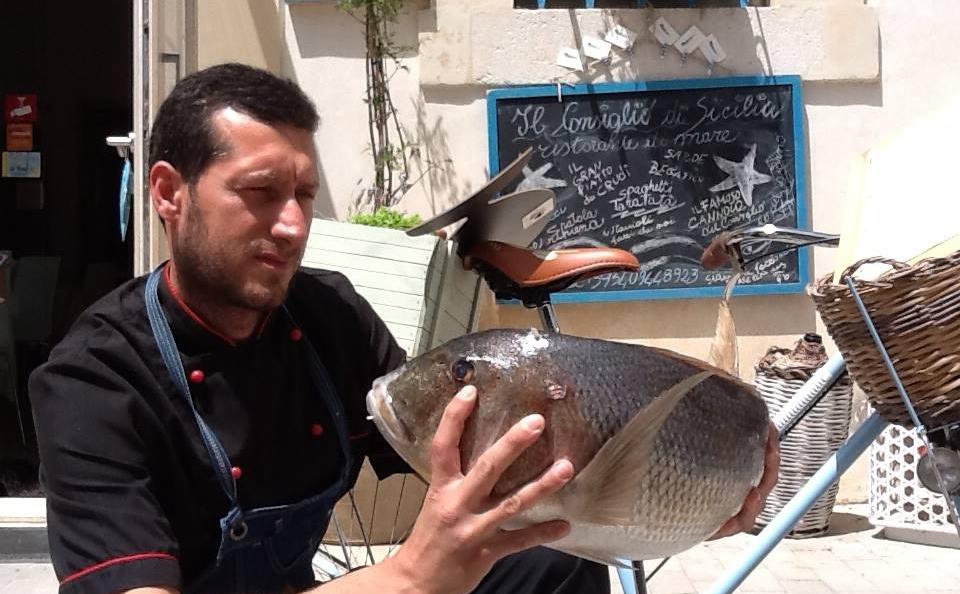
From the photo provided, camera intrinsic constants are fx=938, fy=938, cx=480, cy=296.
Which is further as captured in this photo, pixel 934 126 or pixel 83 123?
pixel 83 123

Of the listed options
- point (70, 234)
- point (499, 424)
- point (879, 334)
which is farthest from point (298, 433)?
point (70, 234)

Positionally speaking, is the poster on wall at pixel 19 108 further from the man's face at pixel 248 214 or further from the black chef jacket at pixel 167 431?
the man's face at pixel 248 214

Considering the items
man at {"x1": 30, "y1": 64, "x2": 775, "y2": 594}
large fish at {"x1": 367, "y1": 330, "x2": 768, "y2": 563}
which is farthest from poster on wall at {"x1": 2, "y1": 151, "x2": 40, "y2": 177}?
large fish at {"x1": 367, "y1": 330, "x2": 768, "y2": 563}

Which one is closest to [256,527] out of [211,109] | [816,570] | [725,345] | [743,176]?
[211,109]

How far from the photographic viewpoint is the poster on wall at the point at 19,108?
5.48 metres

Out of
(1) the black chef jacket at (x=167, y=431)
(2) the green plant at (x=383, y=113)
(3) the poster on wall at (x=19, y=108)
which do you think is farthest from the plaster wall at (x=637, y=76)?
(1) the black chef jacket at (x=167, y=431)

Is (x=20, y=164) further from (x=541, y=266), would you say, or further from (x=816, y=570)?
(x=816, y=570)

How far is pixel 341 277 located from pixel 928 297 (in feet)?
3.62

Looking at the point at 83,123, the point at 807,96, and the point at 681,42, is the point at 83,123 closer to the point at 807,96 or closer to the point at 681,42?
the point at 681,42

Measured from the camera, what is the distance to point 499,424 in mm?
1033

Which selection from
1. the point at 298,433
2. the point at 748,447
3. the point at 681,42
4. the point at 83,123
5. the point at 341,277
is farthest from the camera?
the point at 83,123

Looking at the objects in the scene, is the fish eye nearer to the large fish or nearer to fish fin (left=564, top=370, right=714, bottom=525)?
the large fish

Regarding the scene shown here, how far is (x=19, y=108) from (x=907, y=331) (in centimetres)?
528

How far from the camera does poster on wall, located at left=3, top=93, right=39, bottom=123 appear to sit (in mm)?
5484
